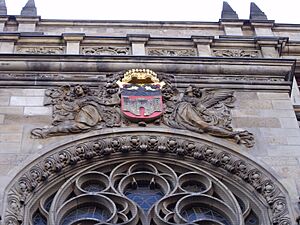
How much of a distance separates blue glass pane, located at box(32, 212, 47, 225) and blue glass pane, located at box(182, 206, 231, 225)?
2.47 m

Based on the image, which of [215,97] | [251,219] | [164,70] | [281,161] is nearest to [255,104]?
[215,97]

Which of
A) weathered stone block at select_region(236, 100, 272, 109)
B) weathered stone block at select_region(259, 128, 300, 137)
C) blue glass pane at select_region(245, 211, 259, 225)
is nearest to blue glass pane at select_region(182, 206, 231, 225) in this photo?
blue glass pane at select_region(245, 211, 259, 225)

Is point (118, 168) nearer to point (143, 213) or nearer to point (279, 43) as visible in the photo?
point (143, 213)

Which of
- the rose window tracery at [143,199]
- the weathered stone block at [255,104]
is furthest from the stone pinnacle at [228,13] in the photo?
the rose window tracery at [143,199]

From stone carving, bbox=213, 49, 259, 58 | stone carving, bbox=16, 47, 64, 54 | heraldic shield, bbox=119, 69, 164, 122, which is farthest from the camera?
stone carving, bbox=213, 49, 259, 58

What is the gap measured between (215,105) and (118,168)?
8.65 ft

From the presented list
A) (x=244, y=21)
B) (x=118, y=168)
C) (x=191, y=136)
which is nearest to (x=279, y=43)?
(x=244, y=21)

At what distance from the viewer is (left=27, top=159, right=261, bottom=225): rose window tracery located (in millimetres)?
14836

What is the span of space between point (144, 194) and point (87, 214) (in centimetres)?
119

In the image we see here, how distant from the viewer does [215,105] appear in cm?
1733

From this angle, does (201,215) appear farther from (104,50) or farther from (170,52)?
(104,50)

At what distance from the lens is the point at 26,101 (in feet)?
55.8

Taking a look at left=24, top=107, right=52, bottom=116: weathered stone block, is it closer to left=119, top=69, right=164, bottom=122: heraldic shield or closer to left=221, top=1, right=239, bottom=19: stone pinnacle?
left=119, top=69, right=164, bottom=122: heraldic shield

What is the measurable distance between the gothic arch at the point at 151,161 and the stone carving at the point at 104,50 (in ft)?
10.4
